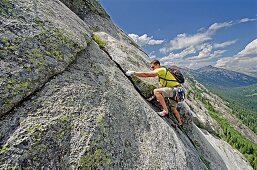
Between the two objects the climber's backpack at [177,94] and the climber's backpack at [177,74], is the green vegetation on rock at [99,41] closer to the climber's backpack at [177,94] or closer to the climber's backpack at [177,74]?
the climber's backpack at [177,74]

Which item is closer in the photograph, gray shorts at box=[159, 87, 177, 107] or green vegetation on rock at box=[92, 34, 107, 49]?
gray shorts at box=[159, 87, 177, 107]

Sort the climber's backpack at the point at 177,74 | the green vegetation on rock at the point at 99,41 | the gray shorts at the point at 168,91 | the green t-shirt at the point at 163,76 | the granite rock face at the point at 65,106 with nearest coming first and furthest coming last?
1. the granite rock face at the point at 65,106
2. the green t-shirt at the point at 163,76
3. the gray shorts at the point at 168,91
4. the climber's backpack at the point at 177,74
5. the green vegetation on rock at the point at 99,41

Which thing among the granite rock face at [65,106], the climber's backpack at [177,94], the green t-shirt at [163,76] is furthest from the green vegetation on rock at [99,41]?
the climber's backpack at [177,94]

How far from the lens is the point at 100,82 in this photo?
504 inches

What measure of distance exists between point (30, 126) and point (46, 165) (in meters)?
1.45

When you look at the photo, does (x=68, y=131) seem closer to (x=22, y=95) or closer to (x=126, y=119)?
(x=22, y=95)

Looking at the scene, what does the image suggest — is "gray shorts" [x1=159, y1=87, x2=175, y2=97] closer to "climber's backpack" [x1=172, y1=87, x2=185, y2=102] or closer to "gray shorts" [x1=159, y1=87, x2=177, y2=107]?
"gray shorts" [x1=159, y1=87, x2=177, y2=107]

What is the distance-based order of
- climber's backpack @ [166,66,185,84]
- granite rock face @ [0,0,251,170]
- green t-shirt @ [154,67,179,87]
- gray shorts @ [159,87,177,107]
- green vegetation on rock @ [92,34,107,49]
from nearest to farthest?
granite rock face @ [0,0,251,170] < green t-shirt @ [154,67,179,87] < gray shorts @ [159,87,177,107] < climber's backpack @ [166,66,185,84] < green vegetation on rock @ [92,34,107,49]

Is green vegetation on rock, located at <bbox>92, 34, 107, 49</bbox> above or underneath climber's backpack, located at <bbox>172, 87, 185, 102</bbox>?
above

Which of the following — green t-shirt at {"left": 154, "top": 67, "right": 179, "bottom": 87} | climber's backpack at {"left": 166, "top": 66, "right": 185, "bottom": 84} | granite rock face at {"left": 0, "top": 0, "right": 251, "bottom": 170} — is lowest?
granite rock face at {"left": 0, "top": 0, "right": 251, "bottom": 170}

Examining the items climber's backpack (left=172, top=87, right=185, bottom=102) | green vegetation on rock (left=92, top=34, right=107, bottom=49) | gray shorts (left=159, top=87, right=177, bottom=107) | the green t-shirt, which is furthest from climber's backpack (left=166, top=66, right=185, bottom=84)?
green vegetation on rock (left=92, top=34, right=107, bottom=49)

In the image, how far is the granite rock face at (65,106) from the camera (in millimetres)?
9109

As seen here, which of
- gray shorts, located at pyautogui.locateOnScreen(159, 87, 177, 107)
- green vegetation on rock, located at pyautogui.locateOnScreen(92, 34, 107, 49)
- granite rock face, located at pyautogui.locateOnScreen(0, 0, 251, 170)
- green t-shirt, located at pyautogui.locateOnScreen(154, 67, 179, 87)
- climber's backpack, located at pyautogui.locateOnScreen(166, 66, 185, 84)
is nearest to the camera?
granite rock face, located at pyautogui.locateOnScreen(0, 0, 251, 170)

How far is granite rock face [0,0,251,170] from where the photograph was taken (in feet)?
29.9
